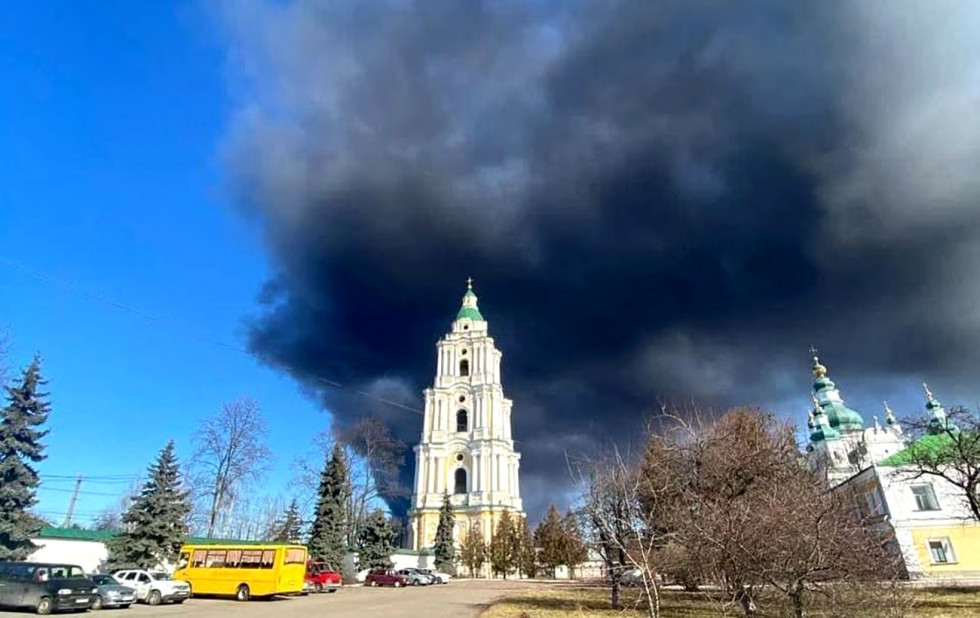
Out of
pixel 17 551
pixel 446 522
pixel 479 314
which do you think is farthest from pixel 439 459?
pixel 17 551

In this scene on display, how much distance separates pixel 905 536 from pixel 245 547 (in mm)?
39553

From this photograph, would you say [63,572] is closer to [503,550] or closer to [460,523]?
[503,550]

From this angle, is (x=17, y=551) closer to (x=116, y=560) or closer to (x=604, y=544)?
(x=116, y=560)

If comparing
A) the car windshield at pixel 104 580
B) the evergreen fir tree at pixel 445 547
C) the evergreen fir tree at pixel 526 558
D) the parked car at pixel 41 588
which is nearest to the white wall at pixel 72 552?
the car windshield at pixel 104 580

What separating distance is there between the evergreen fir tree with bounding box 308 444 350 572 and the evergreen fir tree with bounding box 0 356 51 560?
16.7m

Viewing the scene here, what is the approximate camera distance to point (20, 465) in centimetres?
2470

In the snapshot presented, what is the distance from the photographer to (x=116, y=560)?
27.0m

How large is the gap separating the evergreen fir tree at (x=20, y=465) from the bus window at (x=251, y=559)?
9.01m

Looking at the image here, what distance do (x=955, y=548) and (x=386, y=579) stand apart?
124 ft

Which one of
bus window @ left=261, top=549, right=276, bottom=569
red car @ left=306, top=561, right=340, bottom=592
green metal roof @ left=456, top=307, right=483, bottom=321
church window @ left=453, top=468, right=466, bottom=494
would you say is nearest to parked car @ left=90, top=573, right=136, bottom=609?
bus window @ left=261, top=549, right=276, bottom=569

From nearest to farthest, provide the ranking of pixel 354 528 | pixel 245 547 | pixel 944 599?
pixel 944 599 < pixel 245 547 < pixel 354 528

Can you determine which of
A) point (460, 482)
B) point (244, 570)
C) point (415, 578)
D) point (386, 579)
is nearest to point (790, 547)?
point (244, 570)

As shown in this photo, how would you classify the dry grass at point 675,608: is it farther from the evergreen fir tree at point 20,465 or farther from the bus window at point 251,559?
the evergreen fir tree at point 20,465

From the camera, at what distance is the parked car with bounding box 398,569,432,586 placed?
139 ft
